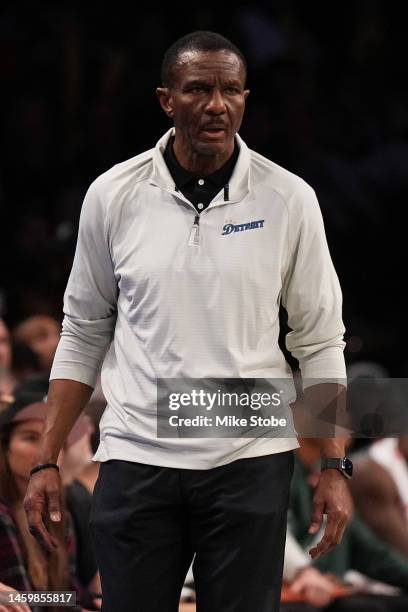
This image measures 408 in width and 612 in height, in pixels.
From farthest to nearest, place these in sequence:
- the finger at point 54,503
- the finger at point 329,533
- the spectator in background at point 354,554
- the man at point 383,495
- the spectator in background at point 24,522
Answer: the man at point 383,495 → the spectator in background at point 354,554 → the spectator in background at point 24,522 → the finger at point 54,503 → the finger at point 329,533

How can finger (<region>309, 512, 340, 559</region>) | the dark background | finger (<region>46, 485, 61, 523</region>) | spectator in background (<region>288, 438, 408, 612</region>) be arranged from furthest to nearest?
the dark background
spectator in background (<region>288, 438, 408, 612</region>)
finger (<region>46, 485, 61, 523</region>)
finger (<region>309, 512, 340, 559</region>)

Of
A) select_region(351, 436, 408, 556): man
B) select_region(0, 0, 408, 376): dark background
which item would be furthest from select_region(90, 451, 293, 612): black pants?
select_region(0, 0, 408, 376): dark background

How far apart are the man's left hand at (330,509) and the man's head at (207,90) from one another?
729 mm

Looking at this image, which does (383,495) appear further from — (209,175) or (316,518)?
(209,175)

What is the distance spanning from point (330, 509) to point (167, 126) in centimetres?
472

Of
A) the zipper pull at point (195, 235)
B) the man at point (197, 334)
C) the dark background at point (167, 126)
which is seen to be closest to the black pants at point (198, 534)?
the man at point (197, 334)

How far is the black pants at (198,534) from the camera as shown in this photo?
8.91 ft

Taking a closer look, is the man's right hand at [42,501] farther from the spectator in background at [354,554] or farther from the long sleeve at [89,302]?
the spectator in background at [354,554]

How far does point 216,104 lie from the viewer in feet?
9.09

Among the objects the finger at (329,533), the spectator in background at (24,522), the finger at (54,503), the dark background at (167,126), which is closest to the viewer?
the finger at (329,533)

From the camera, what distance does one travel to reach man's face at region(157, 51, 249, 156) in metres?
2.78

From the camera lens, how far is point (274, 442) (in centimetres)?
278

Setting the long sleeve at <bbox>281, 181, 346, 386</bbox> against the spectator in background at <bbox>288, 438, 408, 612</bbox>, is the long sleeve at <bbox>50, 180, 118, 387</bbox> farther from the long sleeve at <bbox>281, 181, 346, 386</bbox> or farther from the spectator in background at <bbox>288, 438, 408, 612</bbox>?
the spectator in background at <bbox>288, 438, 408, 612</bbox>

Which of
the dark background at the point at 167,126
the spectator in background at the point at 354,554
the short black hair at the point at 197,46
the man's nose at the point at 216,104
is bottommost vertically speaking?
the spectator in background at the point at 354,554
